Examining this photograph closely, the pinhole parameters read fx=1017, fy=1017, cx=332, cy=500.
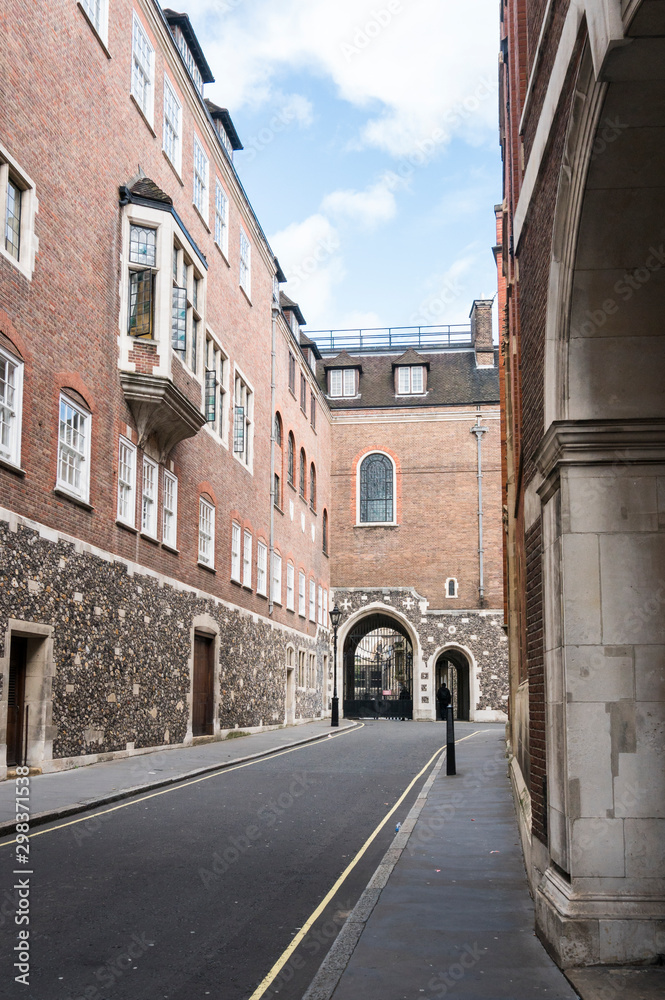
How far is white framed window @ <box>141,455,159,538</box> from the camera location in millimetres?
20469

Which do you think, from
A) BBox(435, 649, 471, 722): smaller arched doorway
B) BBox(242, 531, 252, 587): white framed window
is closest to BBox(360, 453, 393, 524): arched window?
BBox(435, 649, 471, 722): smaller arched doorway

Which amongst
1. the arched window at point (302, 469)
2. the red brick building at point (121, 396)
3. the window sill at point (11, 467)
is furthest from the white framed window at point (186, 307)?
the arched window at point (302, 469)

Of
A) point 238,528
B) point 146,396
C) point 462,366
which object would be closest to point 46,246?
point 146,396

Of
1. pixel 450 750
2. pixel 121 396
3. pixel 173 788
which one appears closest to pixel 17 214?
pixel 121 396

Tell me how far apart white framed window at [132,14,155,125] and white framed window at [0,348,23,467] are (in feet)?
27.1

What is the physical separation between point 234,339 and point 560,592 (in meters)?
23.7

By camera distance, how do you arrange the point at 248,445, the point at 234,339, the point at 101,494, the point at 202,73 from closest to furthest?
the point at 101,494 → the point at 202,73 → the point at 234,339 → the point at 248,445

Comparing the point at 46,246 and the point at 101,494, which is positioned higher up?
the point at 46,246

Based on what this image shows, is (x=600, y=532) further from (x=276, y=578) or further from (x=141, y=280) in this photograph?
(x=276, y=578)

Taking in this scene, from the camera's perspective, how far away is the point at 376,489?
4869 centimetres

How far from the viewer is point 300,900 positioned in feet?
24.3

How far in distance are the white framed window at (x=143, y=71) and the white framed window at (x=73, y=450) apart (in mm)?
7342

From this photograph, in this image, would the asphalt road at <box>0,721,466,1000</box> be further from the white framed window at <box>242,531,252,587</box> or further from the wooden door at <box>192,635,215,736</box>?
the white framed window at <box>242,531,252,587</box>

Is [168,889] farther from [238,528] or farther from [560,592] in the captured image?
[238,528]
